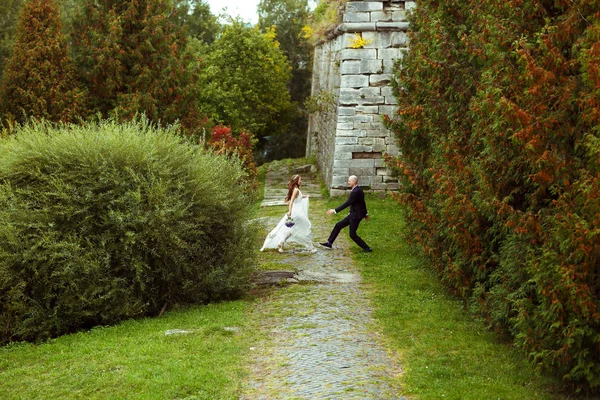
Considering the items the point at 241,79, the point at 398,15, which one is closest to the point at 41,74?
the point at 398,15

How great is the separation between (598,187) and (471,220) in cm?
338

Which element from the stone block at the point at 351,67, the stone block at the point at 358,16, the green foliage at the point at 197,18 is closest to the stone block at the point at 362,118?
the stone block at the point at 351,67

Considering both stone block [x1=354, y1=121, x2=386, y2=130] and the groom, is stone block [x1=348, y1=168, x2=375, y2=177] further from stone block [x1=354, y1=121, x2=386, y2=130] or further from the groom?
the groom

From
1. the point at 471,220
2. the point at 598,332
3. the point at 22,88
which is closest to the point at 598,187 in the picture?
the point at 598,332

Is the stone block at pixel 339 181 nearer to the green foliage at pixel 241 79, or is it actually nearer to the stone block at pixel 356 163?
the stone block at pixel 356 163

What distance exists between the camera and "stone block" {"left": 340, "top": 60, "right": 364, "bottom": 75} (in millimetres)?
22328

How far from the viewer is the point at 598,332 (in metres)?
8.13

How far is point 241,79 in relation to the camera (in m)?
34.2

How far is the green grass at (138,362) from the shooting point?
8.97 meters

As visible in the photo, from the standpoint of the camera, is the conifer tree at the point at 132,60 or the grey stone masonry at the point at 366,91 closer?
the conifer tree at the point at 132,60

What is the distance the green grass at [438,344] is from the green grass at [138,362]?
189cm

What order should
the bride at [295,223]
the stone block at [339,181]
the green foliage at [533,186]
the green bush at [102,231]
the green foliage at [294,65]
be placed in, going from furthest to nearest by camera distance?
1. the green foliage at [294,65]
2. the stone block at [339,181]
3. the bride at [295,223]
4. the green bush at [102,231]
5. the green foliage at [533,186]

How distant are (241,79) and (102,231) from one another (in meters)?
22.4

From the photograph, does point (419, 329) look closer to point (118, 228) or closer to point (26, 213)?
point (118, 228)
